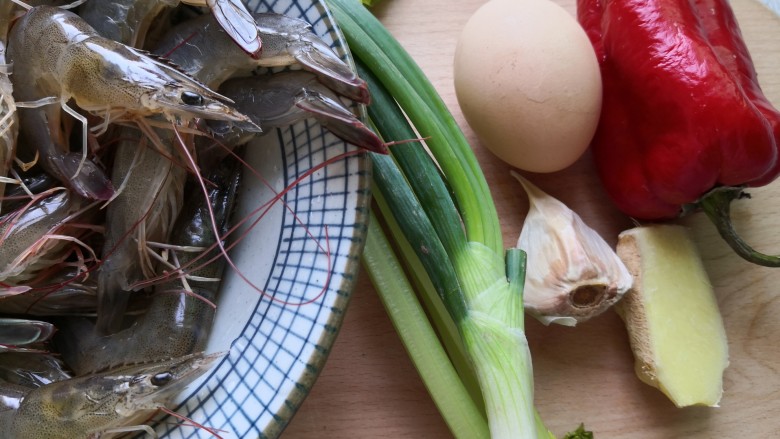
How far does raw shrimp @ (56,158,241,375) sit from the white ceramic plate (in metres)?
0.03

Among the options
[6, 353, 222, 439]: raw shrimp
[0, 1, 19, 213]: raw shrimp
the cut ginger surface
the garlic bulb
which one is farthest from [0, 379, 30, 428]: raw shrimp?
the cut ginger surface

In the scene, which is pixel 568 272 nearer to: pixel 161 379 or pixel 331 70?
pixel 331 70

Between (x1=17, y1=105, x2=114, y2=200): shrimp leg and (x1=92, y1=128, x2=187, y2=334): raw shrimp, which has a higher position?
(x1=17, y1=105, x2=114, y2=200): shrimp leg

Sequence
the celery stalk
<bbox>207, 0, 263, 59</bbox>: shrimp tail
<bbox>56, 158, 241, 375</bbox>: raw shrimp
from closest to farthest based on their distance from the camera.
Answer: <bbox>207, 0, 263, 59</bbox>: shrimp tail → <bbox>56, 158, 241, 375</bbox>: raw shrimp → the celery stalk

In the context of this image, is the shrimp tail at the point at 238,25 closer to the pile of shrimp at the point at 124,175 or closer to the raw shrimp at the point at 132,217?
the pile of shrimp at the point at 124,175

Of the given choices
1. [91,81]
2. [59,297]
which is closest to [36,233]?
[59,297]

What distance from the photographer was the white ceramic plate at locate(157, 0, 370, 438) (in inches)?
28.9

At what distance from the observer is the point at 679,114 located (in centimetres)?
95

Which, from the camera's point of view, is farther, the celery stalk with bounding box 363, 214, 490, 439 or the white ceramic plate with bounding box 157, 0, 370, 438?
the celery stalk with bounding box 363, 214, 490, 439

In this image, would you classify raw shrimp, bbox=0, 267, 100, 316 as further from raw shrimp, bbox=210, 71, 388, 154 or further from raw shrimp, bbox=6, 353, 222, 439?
raw shrimp, bbox=210, 71, 388, 154

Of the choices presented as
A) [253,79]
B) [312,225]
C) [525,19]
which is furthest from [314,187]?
[525,19]

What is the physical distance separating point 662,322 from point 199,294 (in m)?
0.63

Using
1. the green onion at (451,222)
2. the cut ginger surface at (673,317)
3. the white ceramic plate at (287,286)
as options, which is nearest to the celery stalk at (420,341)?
the green onion at (451,222)

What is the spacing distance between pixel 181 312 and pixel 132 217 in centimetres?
13
